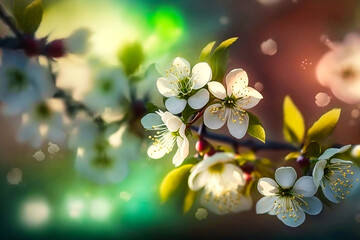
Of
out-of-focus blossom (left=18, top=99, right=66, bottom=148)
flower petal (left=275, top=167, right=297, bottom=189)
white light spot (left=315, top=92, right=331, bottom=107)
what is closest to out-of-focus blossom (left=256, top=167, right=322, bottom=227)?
flower petal (left=275, top=167, right=297, bottom=189)

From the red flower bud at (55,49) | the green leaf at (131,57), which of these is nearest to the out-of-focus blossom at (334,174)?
the green leaf at (131,57)

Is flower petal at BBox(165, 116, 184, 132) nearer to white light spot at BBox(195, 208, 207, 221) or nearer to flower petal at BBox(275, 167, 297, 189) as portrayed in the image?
flower petal at BBox(275, 167, 297, 189)

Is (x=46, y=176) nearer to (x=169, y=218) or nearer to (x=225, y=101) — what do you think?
(x=169, y=218)

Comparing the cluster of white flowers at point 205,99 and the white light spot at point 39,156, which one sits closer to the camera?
the cluster of white flowers at point 205,99

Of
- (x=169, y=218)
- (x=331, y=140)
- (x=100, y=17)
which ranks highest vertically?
(x=100, y=17)

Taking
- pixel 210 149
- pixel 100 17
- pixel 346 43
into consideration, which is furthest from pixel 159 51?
pixel 346 43

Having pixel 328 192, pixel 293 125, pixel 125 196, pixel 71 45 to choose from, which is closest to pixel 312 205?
pixel 328 192

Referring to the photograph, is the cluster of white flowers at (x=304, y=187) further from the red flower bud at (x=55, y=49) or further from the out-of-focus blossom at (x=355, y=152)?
the red flower bud at (x=55, y=49)

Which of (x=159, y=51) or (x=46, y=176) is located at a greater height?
(x=159, y=51)
